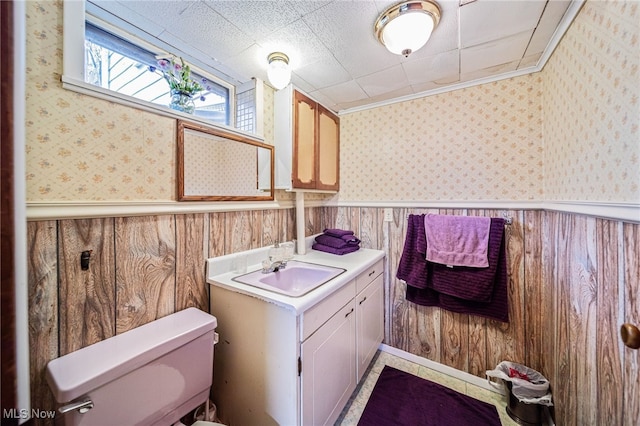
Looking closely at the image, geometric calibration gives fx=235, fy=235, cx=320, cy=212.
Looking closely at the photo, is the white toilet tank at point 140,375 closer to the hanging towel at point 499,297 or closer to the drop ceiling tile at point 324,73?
the drop ceiling tile at point 324,73

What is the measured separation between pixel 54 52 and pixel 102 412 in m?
1.26

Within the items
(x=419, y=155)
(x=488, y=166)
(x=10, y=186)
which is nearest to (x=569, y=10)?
(x=488, y=166)

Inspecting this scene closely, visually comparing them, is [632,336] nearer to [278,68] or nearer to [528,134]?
[528,134]

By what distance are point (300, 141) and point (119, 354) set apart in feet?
4.78

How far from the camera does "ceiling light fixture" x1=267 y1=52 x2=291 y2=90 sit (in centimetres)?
135

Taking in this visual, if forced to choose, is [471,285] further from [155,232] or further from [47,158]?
[47,158]

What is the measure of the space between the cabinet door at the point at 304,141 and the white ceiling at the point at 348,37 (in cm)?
16

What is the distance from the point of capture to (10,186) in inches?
17.0

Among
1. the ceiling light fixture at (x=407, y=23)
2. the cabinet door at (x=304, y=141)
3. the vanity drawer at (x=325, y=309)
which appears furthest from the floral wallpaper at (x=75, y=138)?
the ceiling light fixture at (x=407, y=23)

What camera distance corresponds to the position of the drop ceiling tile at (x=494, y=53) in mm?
1254

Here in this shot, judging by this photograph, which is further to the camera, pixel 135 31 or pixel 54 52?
pixel 135 31

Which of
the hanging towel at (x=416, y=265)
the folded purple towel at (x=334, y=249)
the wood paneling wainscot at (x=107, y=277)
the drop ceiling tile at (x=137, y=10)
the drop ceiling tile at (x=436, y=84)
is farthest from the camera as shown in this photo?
the folded purple towel at (x=334, y=249)

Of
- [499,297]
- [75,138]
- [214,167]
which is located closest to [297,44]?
[214,167]

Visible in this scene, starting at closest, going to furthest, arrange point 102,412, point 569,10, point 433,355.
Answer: point 102,412 < point 569,10 < point 433,355
